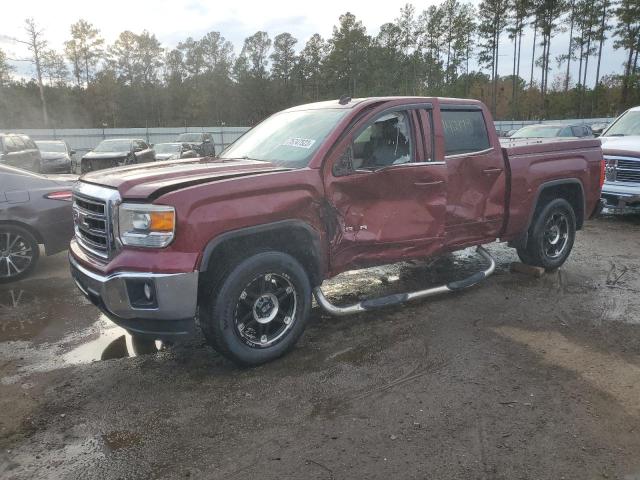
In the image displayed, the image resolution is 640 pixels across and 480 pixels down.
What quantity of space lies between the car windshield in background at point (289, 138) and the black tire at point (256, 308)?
0.88m

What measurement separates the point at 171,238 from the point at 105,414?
4.01 feet

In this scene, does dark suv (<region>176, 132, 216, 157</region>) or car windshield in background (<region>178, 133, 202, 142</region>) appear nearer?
dark suv (<region>176, 132, 216, 157</region>)

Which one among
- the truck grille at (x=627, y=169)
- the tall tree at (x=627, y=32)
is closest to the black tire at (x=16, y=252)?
the truck grille at (x=627, y=169)

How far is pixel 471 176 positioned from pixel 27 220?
5.20 meters

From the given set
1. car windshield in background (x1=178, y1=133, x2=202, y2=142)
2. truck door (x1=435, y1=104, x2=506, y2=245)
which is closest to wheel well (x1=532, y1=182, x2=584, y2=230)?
truck door (x1=435, y1=104, x2=506, y2=245)

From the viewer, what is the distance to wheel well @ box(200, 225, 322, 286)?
11.6ft

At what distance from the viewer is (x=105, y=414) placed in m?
3.25

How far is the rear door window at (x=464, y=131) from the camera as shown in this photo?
16.3 ft

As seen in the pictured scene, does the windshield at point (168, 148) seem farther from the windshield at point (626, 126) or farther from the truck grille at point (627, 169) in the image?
the truck grille at point (627, 169)

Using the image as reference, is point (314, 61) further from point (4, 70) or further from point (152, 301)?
point (152, 301)

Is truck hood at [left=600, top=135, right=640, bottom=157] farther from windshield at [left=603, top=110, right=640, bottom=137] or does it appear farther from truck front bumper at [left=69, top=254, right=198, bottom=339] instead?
truck front bumper at [left=69, top=254, right=198, bottom=339]

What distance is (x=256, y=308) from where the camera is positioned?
3.78 metres

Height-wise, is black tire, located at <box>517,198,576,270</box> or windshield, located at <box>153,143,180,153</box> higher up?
windshield, located at <box>153,143,180,153</box>

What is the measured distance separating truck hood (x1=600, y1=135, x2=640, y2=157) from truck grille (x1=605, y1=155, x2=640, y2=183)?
108 millimetres
